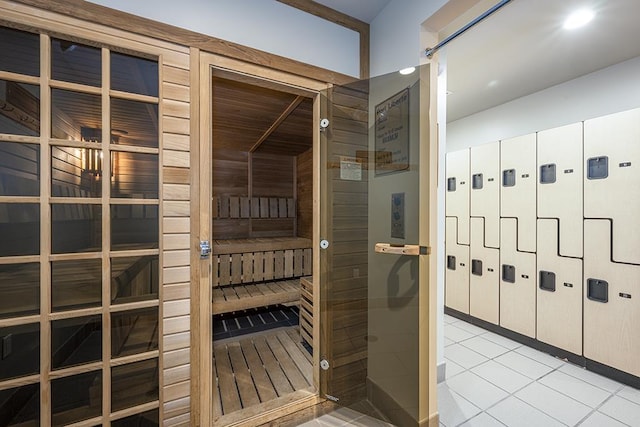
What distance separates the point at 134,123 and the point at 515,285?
3737mm

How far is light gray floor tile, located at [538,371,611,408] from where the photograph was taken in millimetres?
1966

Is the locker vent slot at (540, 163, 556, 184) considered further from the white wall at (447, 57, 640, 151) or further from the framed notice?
the framed notice

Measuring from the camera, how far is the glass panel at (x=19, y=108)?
1.18m

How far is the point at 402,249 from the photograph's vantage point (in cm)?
156

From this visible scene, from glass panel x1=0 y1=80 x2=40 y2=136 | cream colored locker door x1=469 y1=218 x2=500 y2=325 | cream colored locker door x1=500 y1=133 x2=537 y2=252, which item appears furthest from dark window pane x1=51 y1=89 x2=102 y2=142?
cream colored locker door x1=469 y1=218 x2=500 y2=325

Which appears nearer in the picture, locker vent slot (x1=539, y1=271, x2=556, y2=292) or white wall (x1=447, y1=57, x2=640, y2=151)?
white wall (x1=447, y1=57, x2=640, y2=151)

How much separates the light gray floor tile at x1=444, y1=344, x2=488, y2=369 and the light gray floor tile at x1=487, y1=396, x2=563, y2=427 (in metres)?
0.48

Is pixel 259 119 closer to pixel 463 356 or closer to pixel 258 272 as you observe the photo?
pixel 258 272

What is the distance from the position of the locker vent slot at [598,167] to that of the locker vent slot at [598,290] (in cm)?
93

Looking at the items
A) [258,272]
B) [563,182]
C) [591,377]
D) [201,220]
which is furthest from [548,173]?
[258,272]

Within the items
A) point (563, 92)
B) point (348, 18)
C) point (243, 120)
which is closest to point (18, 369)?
point (243, 120)

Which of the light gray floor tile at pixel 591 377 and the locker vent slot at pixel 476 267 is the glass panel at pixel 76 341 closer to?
the light gray floor tile at pixel 591 377

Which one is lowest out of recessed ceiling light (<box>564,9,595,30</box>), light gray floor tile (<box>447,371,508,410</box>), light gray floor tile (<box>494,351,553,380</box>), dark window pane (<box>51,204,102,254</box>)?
Answer: light gray floor tile (<box>494,351,553,380</box>)

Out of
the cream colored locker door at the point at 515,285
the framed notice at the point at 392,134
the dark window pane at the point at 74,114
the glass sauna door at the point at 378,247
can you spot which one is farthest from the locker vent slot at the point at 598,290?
the dark window pane at the point at 74,114
